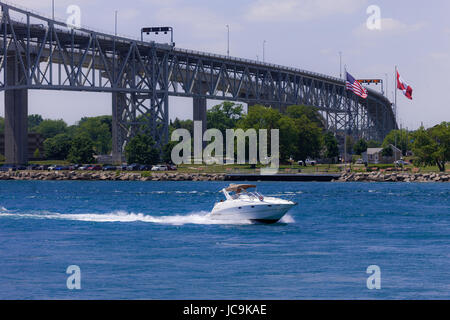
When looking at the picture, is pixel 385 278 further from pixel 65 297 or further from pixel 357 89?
pixel 357 89

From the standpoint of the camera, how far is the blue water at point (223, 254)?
30.4 m

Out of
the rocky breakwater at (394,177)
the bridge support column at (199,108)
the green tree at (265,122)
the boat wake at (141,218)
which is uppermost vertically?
the bridge support column at (199,108)

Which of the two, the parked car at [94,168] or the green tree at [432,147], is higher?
the green tree at [432,147]

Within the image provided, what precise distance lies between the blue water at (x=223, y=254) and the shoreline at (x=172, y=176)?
2348 inches

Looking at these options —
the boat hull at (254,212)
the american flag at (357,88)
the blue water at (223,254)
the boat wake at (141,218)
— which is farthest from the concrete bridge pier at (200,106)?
the boat hull at (254,212)

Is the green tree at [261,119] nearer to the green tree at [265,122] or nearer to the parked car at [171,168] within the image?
the green tree at [265,122]

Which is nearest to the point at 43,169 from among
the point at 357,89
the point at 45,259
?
the point at 357,89

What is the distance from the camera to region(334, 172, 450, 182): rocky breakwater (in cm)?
12800

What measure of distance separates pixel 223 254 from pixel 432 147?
105680 mm

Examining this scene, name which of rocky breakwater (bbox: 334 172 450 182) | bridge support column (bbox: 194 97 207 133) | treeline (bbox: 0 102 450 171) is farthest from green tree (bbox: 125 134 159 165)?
rocky breakwater (bbox: 334 172 450 182)

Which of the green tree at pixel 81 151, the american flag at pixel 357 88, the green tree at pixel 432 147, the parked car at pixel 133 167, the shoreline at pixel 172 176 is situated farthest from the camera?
the green tree at pixel 81 151

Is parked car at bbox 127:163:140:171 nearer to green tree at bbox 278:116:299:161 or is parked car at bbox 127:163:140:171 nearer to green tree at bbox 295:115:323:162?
green tree at bbox 278:116:299:161

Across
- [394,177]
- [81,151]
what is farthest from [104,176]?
[394,177]
